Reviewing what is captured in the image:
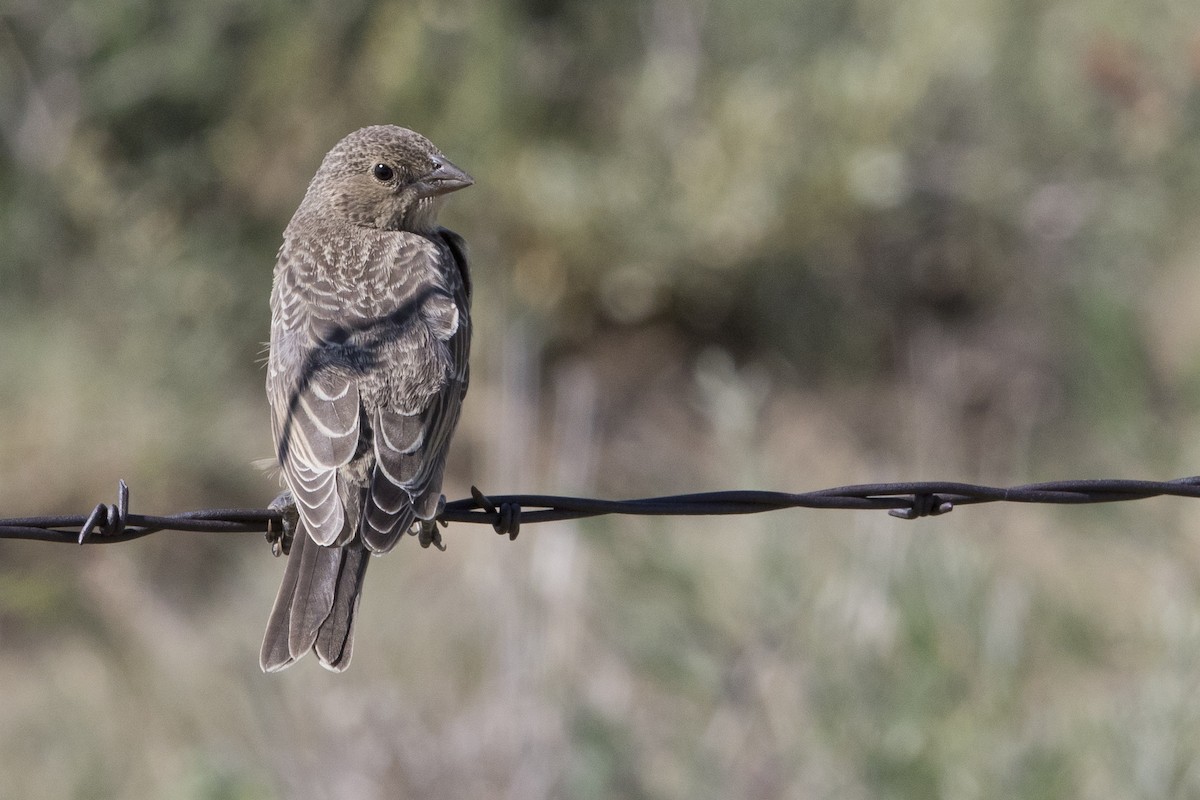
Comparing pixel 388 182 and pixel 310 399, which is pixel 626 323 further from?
pixel 310 399

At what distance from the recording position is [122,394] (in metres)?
11.0

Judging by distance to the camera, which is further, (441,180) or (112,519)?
(441,180)

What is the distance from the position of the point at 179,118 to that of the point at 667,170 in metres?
3.66

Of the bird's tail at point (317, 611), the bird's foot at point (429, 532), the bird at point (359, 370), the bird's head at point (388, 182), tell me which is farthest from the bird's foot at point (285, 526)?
the bird's head at point (388, 182)

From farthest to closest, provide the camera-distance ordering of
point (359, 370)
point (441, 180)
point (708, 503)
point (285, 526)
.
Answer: point (441, 180) → point (359, 370) → point (285, 526) → point (708, 503)

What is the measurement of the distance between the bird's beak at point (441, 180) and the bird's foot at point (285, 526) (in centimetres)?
161

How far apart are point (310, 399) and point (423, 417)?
1.07 ft

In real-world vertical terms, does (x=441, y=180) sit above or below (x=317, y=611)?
above

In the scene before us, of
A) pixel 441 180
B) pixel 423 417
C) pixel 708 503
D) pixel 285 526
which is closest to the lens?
pixel 708 503

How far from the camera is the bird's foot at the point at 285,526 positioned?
4312mm

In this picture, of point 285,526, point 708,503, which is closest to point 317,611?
point 285,526

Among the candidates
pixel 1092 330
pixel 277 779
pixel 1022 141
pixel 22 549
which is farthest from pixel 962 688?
pixel 1022 141

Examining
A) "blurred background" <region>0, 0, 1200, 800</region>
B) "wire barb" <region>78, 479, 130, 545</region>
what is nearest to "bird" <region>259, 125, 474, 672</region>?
"wire barb" <region>78, 479, 130, 545</region>

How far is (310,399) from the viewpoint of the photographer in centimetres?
455
